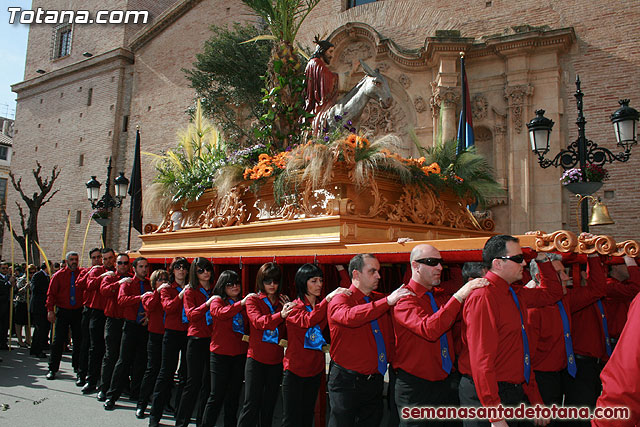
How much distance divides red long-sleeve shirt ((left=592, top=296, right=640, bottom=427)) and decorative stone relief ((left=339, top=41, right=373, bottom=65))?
16.1m

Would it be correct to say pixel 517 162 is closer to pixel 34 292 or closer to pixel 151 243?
pixel 151 243

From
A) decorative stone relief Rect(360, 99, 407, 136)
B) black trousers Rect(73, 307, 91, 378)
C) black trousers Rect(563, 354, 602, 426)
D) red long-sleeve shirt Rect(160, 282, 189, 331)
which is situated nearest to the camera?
black trousers Rect(563, 354, 602, 426)

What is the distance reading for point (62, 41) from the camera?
31.2 m

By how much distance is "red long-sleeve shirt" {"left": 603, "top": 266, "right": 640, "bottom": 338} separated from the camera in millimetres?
4418

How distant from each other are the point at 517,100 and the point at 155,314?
12141 millimetres

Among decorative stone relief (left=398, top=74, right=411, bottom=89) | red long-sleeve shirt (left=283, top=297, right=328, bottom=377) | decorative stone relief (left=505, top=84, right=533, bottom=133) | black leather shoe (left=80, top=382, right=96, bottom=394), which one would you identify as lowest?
black leather shoe (left=80, top=382, right=96, bottom=394)

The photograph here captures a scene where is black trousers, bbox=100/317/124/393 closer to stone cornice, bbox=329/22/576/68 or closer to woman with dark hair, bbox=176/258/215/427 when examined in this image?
woman with dark hair, bbox=176/258/215/427

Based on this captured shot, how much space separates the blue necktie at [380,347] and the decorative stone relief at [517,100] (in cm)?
1234

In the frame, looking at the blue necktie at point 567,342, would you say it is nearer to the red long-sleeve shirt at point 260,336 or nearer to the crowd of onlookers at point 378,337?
the crowd of onlookers at point 378,337

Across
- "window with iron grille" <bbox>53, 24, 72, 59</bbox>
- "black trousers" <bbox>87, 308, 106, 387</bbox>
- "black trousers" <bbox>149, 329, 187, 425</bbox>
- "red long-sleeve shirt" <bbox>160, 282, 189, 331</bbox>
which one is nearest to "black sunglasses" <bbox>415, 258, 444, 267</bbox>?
"red long-sleeve shirt" <bbox>160, 282, 189, 331</bbox>

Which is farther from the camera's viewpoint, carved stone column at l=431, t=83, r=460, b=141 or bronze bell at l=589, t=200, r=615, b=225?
carved stone column at l=431, t=83, r=460, b=141

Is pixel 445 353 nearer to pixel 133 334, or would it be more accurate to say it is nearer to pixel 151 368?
pixel 151 368

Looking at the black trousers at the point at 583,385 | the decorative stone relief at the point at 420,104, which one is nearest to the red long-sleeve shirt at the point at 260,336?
the black trousers at the point at 583,385

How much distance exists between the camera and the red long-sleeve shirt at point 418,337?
119 inches
